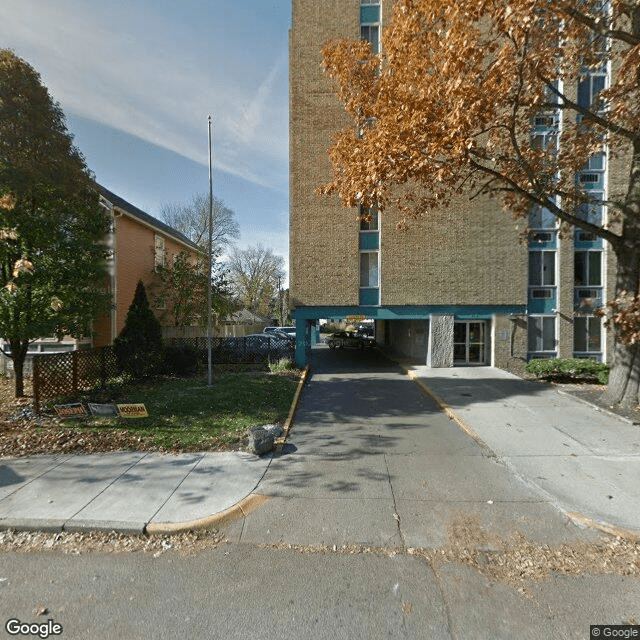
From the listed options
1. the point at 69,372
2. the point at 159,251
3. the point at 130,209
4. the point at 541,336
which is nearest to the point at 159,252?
the point at 159,251

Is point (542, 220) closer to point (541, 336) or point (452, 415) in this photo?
point (541, 336)

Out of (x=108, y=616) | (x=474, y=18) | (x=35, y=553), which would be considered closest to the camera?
(x=108, y=616)

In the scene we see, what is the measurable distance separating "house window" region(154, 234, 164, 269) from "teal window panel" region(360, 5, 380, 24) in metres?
14.3

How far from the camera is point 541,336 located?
→ 14852 millimetres

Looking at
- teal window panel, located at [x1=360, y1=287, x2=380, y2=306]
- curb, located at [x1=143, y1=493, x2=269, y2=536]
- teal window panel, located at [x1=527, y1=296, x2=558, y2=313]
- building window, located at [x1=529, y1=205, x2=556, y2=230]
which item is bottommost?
curb, located at [x1=143, y1=493, x2=269, y2=536]

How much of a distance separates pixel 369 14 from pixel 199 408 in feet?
56.0

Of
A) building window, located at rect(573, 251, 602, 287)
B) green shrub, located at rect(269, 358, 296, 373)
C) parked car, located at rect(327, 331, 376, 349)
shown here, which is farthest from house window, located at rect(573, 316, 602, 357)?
green shrub, located at rect(269, 358, 296, 373)

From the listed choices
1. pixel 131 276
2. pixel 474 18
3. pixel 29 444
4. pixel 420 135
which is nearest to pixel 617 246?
pixel 420 135

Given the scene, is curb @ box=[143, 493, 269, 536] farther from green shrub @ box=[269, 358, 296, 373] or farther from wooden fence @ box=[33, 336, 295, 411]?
green shrub @ box=[269, 358, 296, 373]

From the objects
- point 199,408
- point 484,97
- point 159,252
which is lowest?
point 199,408

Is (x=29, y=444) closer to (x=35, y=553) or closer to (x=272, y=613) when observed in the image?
(x=35, y=553)

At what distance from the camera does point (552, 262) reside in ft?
49.2

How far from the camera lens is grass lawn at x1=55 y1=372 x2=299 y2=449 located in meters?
6.37

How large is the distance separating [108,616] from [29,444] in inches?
187
